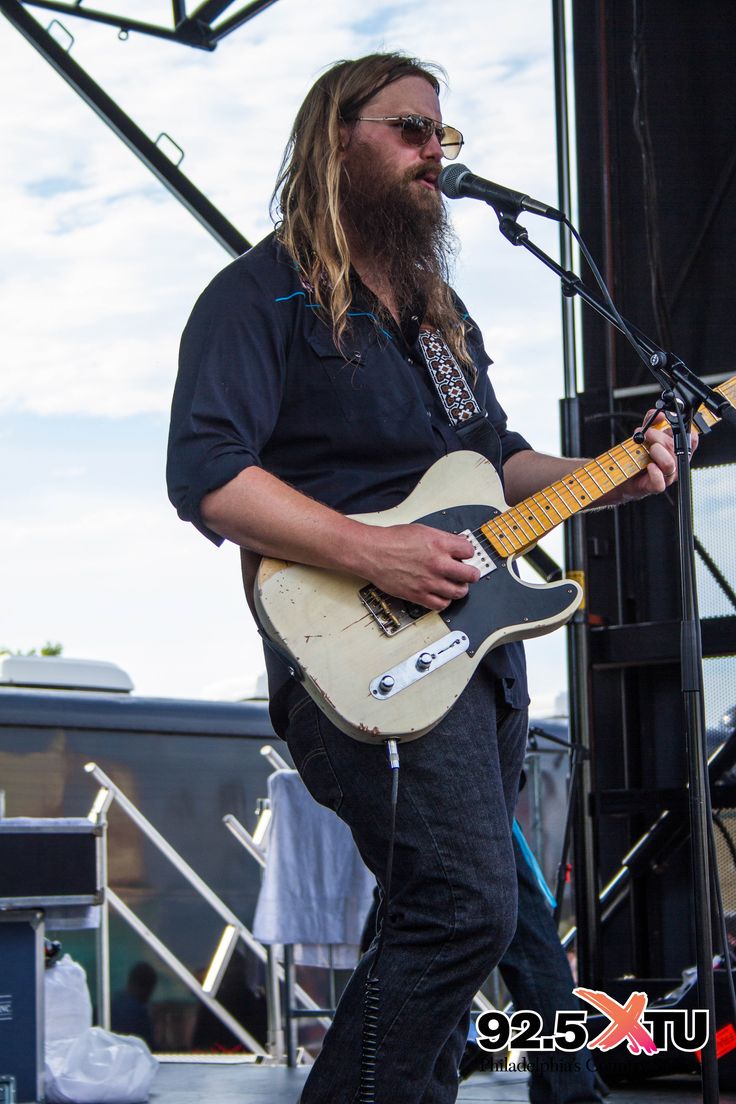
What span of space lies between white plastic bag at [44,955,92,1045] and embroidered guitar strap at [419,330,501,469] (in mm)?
2531

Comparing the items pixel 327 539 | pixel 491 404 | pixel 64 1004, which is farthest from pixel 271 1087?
pixel 327 539

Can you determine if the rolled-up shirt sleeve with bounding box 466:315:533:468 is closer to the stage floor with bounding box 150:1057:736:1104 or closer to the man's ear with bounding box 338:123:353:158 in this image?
the man's ear with bounding box 338:123:353:158

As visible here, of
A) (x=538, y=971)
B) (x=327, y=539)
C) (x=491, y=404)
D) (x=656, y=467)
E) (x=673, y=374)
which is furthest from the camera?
(x=538, y=971)

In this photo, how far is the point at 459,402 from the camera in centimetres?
224

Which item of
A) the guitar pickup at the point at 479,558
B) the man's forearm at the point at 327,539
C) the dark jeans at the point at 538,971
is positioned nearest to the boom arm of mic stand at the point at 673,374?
the guitar pickup at the point at 479,558

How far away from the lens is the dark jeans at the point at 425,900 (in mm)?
1776

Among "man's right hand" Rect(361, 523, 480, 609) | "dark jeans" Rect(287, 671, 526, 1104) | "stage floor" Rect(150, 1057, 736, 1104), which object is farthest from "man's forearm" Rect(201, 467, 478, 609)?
"stage floor" Rect(150, 1057, 736, 1104)

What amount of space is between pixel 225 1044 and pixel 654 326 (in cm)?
321

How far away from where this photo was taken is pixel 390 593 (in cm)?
195

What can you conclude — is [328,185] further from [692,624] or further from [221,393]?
[692,624]

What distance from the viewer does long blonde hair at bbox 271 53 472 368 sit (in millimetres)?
2211

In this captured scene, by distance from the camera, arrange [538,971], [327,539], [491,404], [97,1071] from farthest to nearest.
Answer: [97,1071]
[538,971]
[491,404]
[327,539]

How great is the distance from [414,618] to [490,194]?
0.80m

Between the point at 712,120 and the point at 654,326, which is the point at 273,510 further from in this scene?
the point at 712,120
